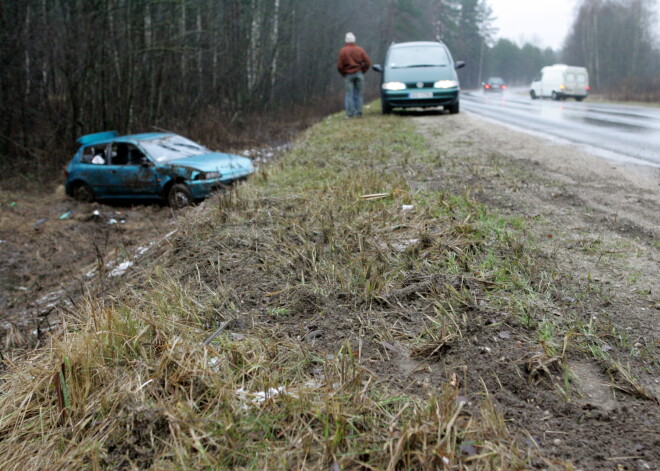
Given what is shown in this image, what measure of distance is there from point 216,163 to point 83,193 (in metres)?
3.49

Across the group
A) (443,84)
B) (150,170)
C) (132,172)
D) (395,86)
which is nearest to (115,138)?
(132,172)

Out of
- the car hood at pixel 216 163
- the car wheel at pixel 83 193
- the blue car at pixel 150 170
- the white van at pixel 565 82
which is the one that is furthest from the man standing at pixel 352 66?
the white van at pixel 565 82

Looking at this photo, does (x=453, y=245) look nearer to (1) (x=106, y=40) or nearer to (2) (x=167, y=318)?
(2) (x=167, y=318)

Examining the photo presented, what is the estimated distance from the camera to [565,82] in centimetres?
3512

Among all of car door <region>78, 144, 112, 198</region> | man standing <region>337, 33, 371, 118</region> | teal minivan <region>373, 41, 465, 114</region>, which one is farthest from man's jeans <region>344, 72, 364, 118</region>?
car door <region>78, 144, 112, 198</region>

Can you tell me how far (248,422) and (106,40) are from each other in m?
14.8

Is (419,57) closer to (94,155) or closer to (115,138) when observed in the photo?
(115,138)

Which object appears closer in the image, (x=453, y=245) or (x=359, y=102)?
(x=453, y=245)

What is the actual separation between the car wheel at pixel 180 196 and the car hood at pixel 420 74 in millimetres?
8181

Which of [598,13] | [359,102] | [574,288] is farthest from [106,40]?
[598,13]

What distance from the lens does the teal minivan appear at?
15656mm

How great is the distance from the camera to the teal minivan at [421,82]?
15656 mm

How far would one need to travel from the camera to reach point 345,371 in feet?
8.73

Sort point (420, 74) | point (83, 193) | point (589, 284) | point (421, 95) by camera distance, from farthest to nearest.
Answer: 1. point (420, 74)
2. point (421, 95)
3. point (83, 193)
4. point (589, 284)
